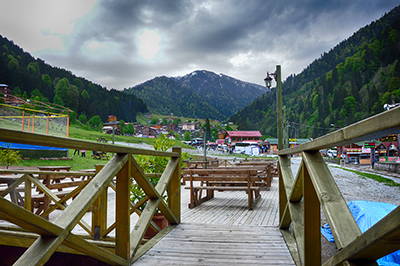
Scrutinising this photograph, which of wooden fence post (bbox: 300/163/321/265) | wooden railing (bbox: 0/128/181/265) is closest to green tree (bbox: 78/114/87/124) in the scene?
wooden railing (bbox: 0/128/181/265)

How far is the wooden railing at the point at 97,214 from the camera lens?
126 cm

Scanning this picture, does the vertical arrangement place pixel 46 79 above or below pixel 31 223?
above

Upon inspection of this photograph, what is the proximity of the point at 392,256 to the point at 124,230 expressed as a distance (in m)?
4.71

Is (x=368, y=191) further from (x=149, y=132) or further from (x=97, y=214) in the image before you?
(x=149, y=132)

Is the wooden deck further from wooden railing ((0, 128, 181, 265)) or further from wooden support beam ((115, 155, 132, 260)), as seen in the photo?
wooden support beam ((115, 155, 132, 260))

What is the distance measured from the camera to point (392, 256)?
14.3 feet

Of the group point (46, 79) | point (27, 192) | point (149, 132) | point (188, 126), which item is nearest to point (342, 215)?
point (27, 192)

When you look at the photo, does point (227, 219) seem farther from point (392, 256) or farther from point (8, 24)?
point (8, 24)

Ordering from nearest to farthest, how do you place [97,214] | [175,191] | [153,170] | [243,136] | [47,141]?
[47,141]
[97,214]
[175,191]
[153,170]
[243,136]

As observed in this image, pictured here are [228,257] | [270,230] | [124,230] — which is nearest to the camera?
[124,230]

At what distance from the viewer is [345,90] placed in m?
104

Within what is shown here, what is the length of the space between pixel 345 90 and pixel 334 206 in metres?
120

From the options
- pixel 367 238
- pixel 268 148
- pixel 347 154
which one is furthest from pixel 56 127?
pixel 268 148

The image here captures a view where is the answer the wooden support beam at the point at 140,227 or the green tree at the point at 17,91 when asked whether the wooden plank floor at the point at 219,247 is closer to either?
the wooden support beam at the point at 140,227
